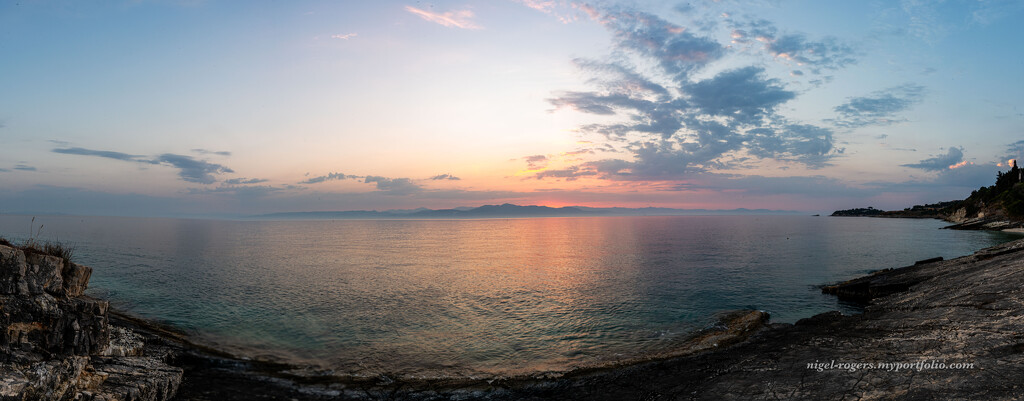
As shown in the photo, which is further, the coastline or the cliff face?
the coastline

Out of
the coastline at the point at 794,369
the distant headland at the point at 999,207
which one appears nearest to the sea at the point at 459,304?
the coastline at the point at 794,369

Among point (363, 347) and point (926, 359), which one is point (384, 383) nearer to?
point (363, 347)

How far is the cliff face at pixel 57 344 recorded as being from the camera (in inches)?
480

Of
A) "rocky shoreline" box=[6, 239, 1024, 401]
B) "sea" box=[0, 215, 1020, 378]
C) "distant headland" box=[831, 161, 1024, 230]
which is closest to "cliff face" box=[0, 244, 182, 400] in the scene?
"rocky shoreline" box=[6, 239, 1024, 401]

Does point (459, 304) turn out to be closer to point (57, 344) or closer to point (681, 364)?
point (681, 364)

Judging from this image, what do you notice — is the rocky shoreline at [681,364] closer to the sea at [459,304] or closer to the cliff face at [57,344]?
the cliff face at [57,344]

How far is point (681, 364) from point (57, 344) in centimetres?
2476

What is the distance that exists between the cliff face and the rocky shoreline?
0.14ft

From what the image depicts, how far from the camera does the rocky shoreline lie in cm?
1257

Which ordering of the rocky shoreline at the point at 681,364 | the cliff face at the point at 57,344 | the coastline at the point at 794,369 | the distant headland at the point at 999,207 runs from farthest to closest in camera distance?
the distant headland at the point at 999,207
the coastline at the point at 794,369
the rocky shoreline at the point at 681,364
the cliff face at the point at 57,344

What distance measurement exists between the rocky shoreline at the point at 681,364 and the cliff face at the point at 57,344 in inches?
1.7

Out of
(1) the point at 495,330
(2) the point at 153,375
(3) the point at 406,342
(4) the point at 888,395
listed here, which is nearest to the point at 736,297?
(1) the point at 495,330

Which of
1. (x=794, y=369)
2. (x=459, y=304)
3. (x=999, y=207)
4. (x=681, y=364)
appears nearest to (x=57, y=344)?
(x=681, y=364)

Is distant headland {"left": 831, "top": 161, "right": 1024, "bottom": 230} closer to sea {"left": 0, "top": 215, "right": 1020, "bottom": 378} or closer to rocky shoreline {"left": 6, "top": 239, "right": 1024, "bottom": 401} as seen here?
sea {"left": 0, "top": 215, "right": 1020, "bottom": 378}
